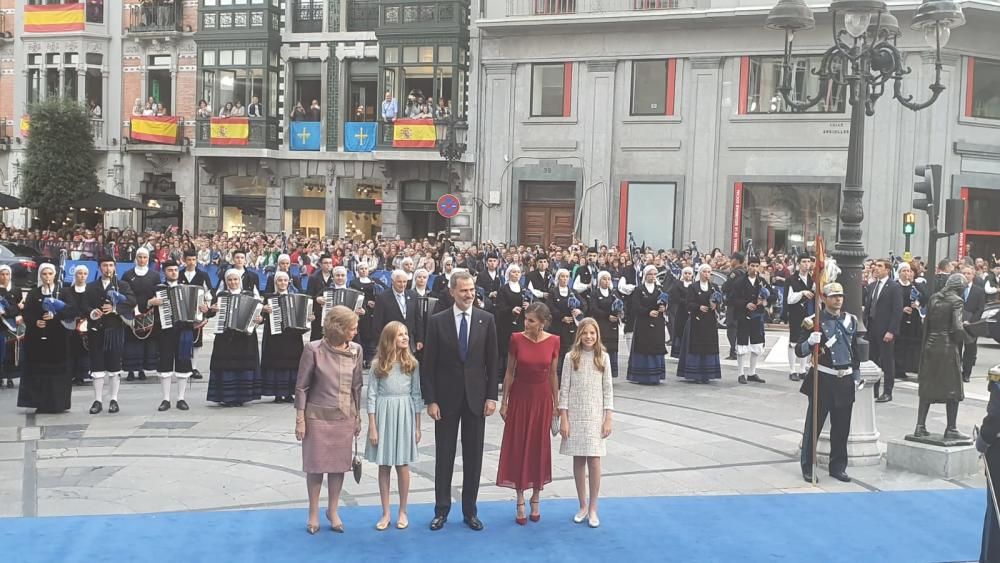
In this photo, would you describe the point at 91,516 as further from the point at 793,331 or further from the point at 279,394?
the point at 793,331

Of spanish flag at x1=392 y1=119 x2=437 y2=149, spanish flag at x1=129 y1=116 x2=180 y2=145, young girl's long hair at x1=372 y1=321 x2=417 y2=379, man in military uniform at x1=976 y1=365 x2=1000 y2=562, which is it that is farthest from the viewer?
spanish flag at x1=129 y1=116 x2=180 y2=145

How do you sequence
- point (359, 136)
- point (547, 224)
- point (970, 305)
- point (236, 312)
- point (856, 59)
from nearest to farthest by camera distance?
point (856, 59)
point (236, 312)
point (970, 305)
point (547, 224)
point (359, 136)

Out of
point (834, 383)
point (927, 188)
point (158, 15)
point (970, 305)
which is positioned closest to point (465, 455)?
point (834, 383)

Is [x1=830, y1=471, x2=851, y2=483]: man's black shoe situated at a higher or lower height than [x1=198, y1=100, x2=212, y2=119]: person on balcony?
lower

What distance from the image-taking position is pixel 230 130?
119ft

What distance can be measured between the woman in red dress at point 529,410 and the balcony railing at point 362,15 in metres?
29.3

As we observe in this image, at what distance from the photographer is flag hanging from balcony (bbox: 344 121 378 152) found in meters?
35.5

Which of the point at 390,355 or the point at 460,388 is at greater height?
the point at 390,355

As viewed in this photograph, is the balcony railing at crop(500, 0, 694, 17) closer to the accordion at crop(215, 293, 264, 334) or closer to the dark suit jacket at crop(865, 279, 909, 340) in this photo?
the dark suit jacket at crop(865, 279, 909, 340)

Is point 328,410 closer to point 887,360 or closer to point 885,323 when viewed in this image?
point 885,323

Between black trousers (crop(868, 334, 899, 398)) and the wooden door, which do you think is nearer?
black trousers (crop(868, 334, 899, 398))

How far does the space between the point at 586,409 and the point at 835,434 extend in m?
3.23

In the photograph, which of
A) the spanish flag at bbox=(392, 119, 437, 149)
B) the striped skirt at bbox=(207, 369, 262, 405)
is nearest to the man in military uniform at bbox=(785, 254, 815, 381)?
the striped skirt at bbox=(207, 369, 262, 405)

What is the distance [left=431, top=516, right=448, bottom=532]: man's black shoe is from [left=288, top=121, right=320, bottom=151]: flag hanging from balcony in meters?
29.6
